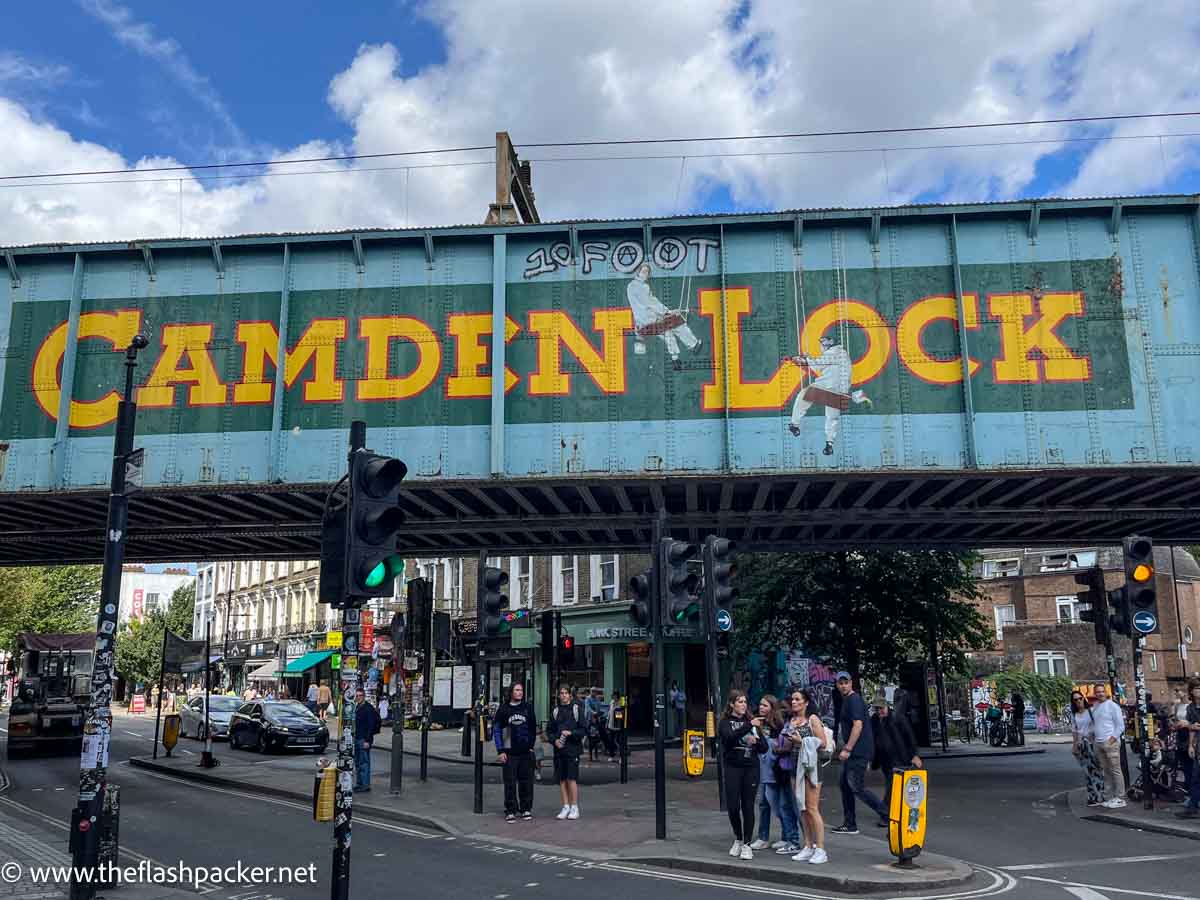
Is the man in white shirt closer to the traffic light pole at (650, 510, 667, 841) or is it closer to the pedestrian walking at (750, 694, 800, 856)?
the pedestrian walking at (750, 694, 800, 856)

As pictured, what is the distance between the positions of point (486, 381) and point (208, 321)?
565 cm

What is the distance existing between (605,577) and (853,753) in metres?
24.5

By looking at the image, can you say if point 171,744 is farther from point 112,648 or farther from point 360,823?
point 112,648

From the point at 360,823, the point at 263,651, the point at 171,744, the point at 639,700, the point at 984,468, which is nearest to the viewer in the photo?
the point at 360,823

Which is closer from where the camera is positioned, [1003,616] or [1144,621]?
[1144,621]

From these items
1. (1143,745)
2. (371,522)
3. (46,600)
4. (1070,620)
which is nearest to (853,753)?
(1143,745)

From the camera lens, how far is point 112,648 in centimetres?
948

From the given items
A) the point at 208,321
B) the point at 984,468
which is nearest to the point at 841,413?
the point at 984,468

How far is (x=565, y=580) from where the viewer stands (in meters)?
38.8

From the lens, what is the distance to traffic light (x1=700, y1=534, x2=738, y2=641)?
13508 millimetres

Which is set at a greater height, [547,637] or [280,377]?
[280,377]

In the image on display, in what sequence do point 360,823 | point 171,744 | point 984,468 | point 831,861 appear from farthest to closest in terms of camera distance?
point 171,744 < point 984,468 < point 360,823 < point 831,861

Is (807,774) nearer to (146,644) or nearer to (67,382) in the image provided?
(67,382)

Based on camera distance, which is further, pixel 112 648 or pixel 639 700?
pixel 639 700
